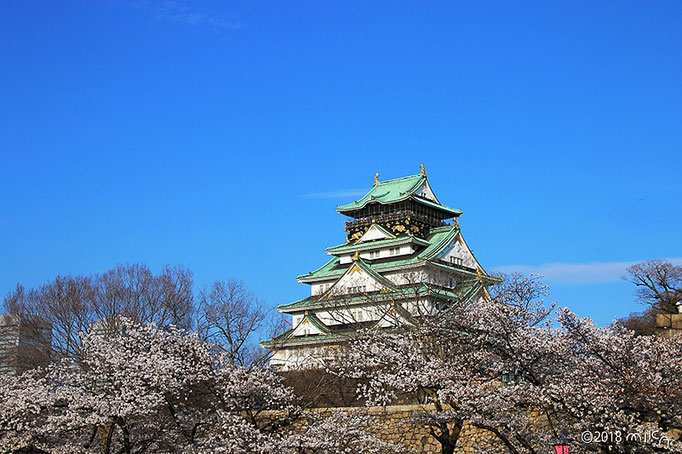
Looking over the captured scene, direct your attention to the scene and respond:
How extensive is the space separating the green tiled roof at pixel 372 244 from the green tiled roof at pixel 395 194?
3021mm

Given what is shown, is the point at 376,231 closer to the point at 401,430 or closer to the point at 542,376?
the point at 401,430

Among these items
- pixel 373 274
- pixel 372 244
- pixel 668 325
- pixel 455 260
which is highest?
pixel 372 244

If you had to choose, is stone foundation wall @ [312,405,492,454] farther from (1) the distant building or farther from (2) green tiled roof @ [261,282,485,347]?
(1) the distant building

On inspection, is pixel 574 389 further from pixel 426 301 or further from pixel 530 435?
pixel 426 301

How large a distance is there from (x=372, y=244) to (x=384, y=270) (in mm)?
2578

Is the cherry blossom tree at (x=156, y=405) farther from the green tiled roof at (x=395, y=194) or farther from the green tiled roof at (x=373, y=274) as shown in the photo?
the green tiled roof at (x=395, y=194)

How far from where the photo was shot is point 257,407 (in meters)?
20.7

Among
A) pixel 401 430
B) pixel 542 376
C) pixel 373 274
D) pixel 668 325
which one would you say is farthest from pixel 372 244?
pixel 542 376

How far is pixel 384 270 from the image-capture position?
149 feet

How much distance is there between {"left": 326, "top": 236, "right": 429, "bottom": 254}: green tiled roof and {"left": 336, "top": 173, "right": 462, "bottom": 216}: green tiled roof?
3.02 meters

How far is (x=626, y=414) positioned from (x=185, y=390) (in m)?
11.6

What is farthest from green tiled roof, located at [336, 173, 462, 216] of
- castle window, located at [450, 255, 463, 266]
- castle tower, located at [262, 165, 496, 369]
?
castle window, located at [450, 255, 463, 266]

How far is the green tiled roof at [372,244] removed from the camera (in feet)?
151

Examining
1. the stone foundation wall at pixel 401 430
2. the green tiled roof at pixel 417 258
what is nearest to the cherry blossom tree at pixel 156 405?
the stone foundation wall at pixel 401 430
